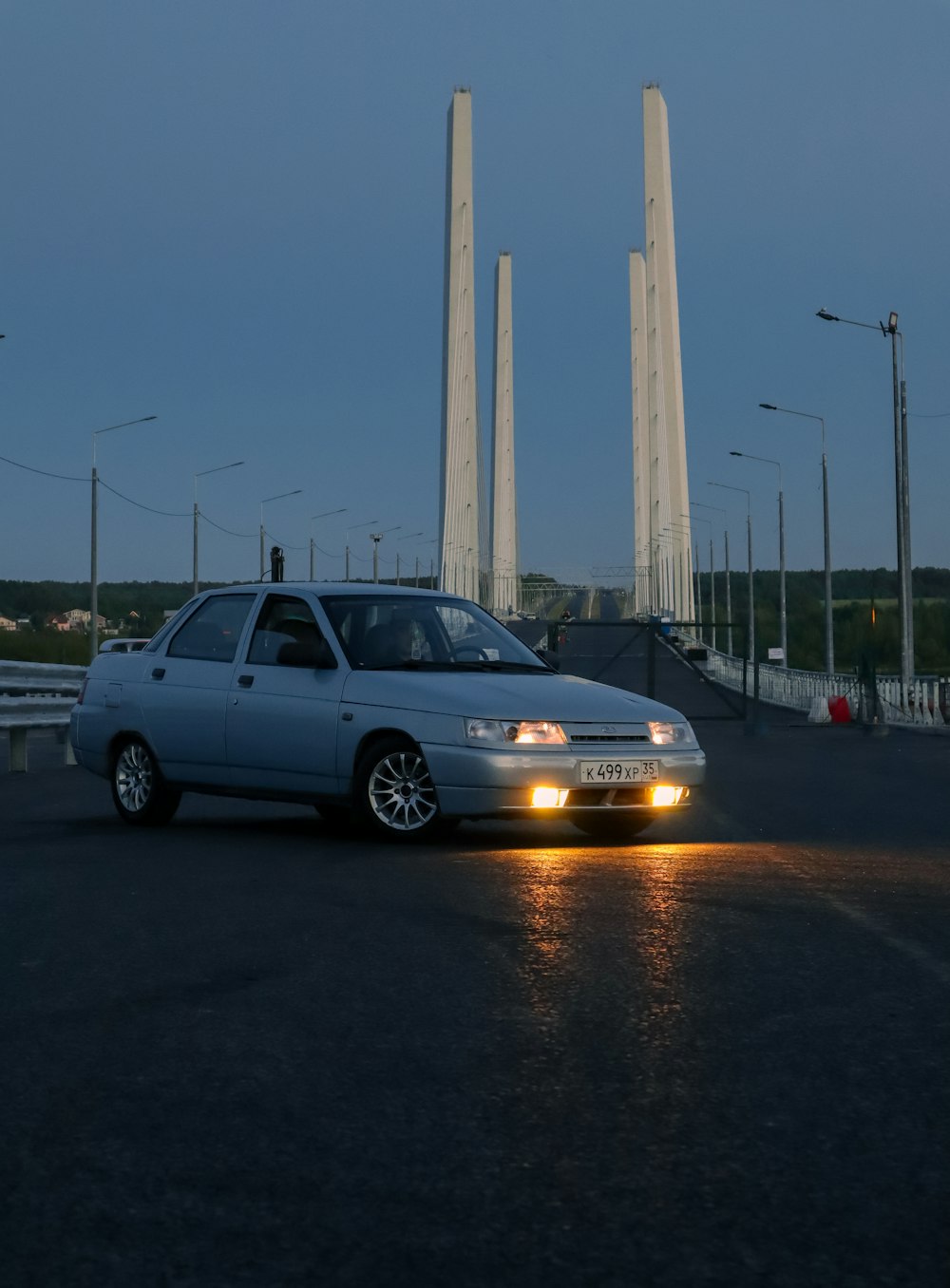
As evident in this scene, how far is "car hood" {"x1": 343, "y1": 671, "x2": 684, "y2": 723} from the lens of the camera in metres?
11.1

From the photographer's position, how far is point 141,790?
1298 cm

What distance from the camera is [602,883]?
9195mm

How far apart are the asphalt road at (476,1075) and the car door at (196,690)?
242cm

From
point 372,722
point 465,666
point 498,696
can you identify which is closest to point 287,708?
point 372,722

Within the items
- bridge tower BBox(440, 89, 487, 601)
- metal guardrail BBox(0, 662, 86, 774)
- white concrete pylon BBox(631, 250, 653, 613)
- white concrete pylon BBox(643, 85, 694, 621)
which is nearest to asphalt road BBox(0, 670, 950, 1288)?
metal guardrail BBox(0, 662, 86, 774)

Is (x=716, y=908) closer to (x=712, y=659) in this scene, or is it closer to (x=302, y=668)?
(x=302, y=668)

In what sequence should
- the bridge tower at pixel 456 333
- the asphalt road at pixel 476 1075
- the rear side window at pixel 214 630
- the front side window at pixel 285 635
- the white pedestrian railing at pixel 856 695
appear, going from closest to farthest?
the asphalt road at pixel 476 1075, the front side window at pixel 285 635, the rear side window at pixel 214 630, the white pedestrian railing at pixel 856 695, the bridge tower at pixel 456 333

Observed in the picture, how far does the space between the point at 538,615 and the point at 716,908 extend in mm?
137820

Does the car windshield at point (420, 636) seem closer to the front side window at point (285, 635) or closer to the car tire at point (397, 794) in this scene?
the front side window at point (285, 635)

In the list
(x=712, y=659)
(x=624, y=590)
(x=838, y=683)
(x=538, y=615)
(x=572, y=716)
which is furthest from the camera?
(x=624, y=590)

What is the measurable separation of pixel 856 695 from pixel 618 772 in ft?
109

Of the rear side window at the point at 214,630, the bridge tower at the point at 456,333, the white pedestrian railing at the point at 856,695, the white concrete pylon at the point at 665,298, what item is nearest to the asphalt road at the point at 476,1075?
the rear side window at the point at 214,630

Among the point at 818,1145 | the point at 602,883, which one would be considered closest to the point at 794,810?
the point at 602,883

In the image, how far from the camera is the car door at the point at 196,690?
12500 mm
